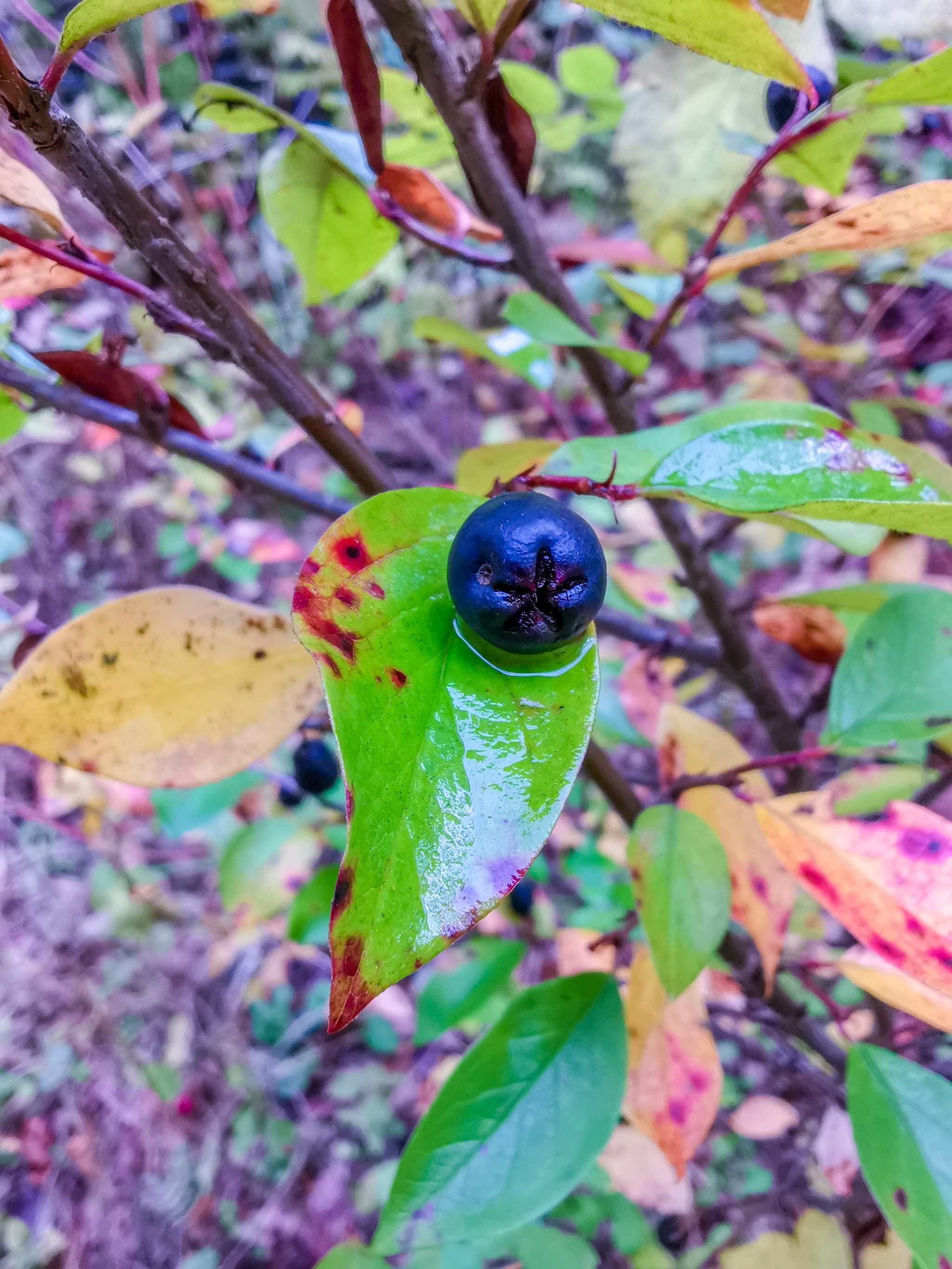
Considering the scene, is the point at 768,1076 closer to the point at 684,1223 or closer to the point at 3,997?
the point at 684,1223

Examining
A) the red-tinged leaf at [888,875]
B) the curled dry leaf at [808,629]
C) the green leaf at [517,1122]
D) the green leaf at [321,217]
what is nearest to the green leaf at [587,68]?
the green leaf at [321,217]

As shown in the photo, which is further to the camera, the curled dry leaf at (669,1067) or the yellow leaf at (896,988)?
the curled dry leaf at (669,1067)

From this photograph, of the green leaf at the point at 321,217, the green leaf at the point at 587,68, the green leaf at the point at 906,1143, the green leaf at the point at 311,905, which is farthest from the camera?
the green leaf at the point at 587,68

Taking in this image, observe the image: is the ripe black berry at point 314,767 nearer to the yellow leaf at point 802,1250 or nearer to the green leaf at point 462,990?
the green leaf at point 462,990

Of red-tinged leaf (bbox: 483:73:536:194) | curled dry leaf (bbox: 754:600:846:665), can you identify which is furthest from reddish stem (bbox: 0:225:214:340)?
curled dry leaf (bbox: 754:600:846:665)

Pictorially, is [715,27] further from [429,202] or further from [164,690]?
[164,690]

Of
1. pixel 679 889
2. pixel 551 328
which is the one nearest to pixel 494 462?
pixel 551 328

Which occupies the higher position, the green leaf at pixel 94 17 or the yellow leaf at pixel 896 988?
the green leaf at pixel 94 17
